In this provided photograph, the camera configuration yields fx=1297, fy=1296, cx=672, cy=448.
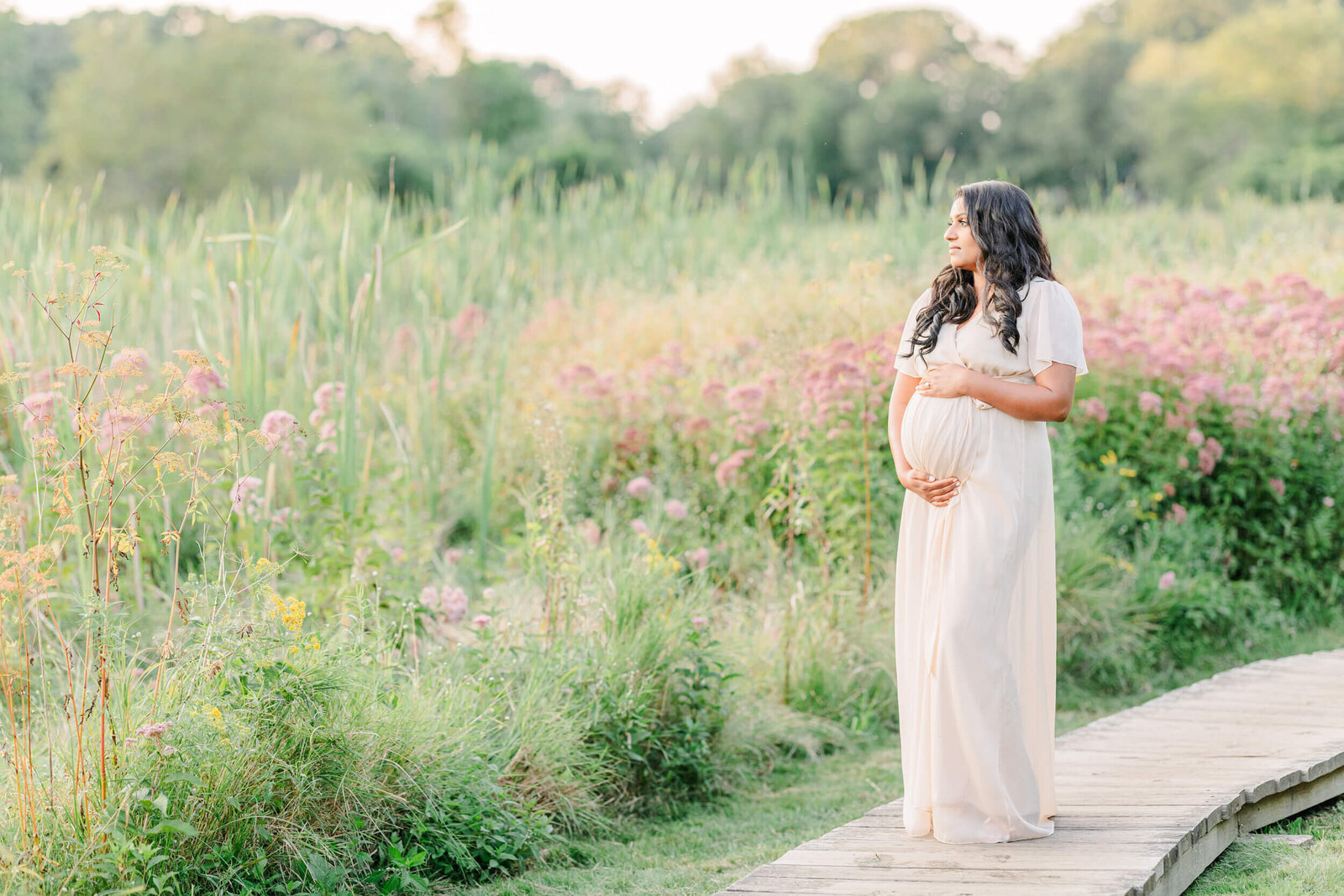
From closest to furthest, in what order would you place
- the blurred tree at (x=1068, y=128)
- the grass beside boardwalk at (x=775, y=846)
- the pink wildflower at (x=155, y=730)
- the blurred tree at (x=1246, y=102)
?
1. the pink wildflower at (x=155, y=730)
2. the grass beside boardwalk at (x=775, y=846)
3. the blurred tree at (x=1246, y=102)
4. the blurred tree at (x=1068, y=128)

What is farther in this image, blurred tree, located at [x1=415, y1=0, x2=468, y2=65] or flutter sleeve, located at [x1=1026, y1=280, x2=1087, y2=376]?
blurred tree, located at [x1=415, y1=0, x2=468, y2=65]

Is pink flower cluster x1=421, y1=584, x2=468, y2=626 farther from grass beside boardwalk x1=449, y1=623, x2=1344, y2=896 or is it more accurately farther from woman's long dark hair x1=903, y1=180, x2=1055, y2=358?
woman's long dark hair x1=903, y1=180, x2=1055, y2=358

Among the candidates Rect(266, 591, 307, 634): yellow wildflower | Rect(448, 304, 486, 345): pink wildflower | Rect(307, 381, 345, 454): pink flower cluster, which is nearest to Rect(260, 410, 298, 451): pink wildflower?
Rect(307, 381, 345, 454): pink flower cluster

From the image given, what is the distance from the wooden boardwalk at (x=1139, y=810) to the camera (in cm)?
308

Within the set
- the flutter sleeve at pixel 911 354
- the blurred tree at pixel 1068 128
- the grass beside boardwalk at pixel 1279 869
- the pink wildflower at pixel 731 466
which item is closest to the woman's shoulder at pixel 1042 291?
the flutter sleeve at pixel 911 354

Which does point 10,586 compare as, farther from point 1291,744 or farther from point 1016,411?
point 1291,744

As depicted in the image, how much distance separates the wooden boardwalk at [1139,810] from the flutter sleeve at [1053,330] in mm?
1210

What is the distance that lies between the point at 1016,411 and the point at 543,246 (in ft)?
30.5

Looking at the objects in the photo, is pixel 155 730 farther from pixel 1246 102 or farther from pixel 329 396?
pixel 1246 102

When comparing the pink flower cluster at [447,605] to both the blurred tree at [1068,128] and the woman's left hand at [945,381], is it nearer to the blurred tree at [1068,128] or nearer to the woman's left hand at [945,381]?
the woman's left hand at [945,381]

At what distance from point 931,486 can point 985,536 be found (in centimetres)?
20

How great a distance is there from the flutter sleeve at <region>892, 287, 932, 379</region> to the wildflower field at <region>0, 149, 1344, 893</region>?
1.66 m

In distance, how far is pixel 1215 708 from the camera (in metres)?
4.95

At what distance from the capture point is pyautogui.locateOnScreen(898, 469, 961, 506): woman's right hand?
3.37 metres
